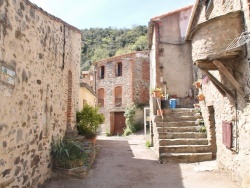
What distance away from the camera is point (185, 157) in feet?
26.4

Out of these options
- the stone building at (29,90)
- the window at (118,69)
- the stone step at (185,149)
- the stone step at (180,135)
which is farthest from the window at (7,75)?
the window at (118,69)

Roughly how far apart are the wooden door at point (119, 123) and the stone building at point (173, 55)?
428 inches

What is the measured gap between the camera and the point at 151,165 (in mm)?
7797

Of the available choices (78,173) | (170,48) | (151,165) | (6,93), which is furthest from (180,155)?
(170,48)

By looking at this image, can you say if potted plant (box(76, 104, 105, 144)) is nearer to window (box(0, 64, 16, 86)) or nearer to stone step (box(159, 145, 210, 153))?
stone step (box(159, 145, 210, 153))

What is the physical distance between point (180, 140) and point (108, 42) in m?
33.7

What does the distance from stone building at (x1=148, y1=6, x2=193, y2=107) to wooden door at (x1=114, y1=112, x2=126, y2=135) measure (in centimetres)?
1088

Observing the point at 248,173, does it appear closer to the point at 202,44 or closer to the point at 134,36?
the point at 202,44

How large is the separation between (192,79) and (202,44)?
27.2 ft

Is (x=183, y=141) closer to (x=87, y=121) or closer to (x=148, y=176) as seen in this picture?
(x=148, y=176)

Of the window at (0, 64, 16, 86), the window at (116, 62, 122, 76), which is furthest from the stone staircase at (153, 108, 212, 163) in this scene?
the window at (116, 62, 122, 76)

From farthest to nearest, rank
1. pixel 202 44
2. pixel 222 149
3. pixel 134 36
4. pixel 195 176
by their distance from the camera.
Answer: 1. pixel 134 36
2. pixel 222 149
3. pixel 195 176
4. pixel 202 44

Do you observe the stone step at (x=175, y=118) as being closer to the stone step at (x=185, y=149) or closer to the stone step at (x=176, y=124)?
the stone step at (x=176, y=124)

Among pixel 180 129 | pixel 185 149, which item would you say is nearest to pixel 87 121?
pixel 180 129
